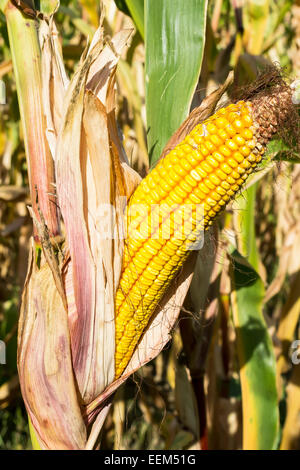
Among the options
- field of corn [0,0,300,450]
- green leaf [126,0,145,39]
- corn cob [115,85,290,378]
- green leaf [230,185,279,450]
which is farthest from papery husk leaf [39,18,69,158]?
green leaf [230,185,279,450]

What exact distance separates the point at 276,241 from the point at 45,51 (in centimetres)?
182

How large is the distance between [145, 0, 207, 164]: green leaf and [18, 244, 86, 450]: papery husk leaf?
35cm

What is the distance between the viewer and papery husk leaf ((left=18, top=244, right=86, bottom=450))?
0.76 meters

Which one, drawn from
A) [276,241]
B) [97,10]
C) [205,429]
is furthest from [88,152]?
[276,241]

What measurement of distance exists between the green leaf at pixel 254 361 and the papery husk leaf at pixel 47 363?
0.57 metres

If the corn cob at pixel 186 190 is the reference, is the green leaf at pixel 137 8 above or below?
→ above

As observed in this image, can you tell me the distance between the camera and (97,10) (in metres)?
1.69

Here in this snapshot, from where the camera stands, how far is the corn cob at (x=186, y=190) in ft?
2.33

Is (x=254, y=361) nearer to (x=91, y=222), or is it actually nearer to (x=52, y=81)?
(x=91, y=222)

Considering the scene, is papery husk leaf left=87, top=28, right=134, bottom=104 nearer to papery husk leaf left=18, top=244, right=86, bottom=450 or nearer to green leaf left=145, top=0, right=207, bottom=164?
green leaf left=145, top=0, right=207, bottom=164

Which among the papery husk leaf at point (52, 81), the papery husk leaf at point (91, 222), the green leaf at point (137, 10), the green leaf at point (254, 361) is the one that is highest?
the green leaf at point (137, 10)

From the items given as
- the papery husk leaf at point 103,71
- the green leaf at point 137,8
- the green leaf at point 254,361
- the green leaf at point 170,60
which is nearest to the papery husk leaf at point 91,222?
the papery husk leaf at point 103,71

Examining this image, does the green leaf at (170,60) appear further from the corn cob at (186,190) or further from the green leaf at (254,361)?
the green leaf at (254,361)

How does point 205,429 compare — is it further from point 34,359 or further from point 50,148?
point 50,148
